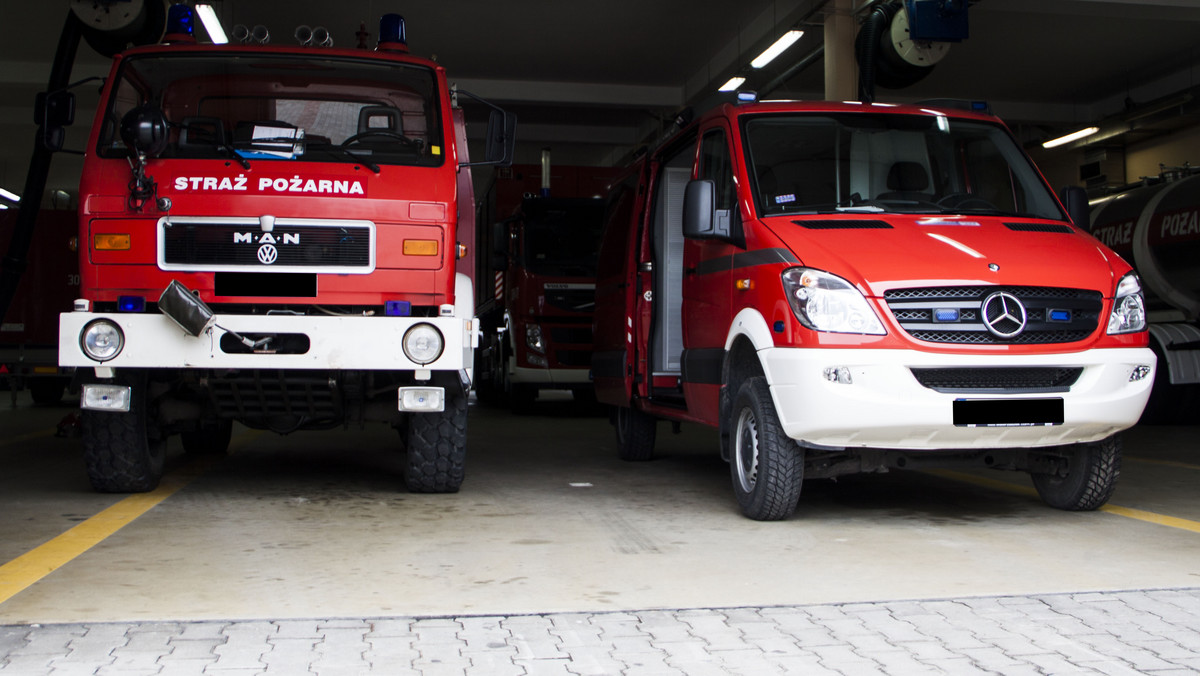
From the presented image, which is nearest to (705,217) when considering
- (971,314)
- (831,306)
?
(831,306)

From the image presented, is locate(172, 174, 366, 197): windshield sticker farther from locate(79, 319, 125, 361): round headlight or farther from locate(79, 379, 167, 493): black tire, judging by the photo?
locate(79, 379, 167, 493): black tire

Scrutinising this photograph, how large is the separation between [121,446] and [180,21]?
267 centimetres

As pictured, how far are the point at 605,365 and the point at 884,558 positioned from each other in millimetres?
4194

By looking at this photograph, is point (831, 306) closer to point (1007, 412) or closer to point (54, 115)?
point (1007, 412)

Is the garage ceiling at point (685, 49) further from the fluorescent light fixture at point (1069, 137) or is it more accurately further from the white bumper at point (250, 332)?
the white bumper at point (250, 332)

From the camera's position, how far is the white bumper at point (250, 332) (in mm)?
5848

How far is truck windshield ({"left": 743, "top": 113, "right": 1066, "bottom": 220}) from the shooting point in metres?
6.26

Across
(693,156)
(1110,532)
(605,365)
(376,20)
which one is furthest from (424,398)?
(376,20)

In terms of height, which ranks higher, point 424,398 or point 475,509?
point 424,398

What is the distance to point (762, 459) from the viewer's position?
18.6ft

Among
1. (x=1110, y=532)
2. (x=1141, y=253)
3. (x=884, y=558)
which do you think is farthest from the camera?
(x=1141, y=253)

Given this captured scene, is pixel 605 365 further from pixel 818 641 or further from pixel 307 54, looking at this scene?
pixel 818 641

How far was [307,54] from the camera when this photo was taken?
22.2ft

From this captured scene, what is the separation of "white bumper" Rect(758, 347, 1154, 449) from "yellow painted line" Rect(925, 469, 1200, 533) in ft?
2.17
